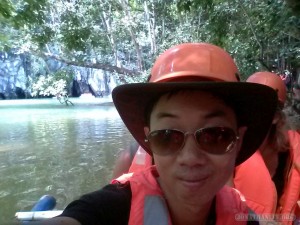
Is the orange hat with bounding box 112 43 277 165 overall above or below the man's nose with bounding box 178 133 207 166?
above

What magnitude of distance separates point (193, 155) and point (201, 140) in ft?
0.15

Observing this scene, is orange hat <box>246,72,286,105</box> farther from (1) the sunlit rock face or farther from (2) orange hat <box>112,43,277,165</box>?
(1) the sunlit rock face

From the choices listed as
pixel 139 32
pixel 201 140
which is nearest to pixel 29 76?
pixel 139 32

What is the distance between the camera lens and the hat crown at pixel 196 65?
112 centimetres

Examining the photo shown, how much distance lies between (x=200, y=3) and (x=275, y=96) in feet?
18.6

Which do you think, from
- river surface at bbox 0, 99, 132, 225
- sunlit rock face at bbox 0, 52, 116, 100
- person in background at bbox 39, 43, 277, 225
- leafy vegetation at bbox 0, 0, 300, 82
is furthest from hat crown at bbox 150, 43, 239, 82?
sunlit rock face at bbox 0, 52, 116, 100

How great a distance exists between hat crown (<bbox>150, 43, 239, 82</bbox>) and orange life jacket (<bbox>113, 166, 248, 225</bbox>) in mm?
300

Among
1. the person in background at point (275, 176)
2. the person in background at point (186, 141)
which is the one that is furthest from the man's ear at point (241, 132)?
the person in background at point (275, 176)

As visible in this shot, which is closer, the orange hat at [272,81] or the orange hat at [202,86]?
the orange hat at [202,86]

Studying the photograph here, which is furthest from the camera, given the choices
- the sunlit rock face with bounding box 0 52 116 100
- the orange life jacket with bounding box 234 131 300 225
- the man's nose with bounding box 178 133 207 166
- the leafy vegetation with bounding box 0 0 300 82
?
the sunlit rock face with bounding box 0 52 116 100

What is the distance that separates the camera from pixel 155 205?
44.5 inches

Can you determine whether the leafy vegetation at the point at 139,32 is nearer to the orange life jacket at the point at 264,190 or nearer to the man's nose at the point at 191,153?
the orange life jacket at the point at 264,190

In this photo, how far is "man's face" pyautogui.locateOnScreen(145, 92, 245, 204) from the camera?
1.06 m

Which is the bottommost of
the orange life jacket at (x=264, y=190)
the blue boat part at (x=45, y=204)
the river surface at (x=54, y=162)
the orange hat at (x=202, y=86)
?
the river surface at (x=54, y=162)
